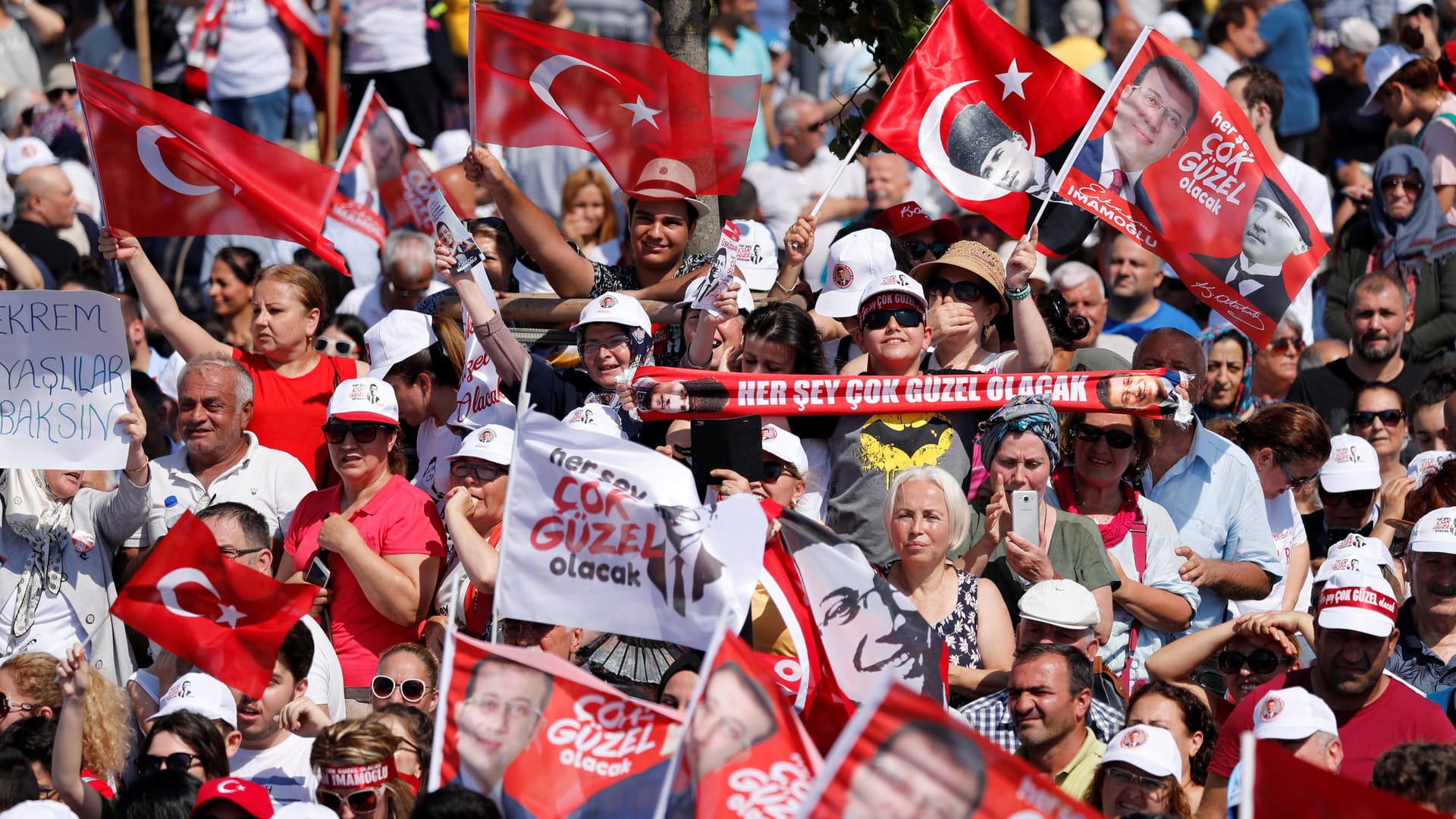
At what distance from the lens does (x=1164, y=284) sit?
11.3 m

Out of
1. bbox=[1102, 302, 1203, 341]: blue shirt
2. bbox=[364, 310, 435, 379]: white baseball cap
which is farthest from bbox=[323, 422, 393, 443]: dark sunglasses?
bbox=[1102, 302, 1203, 341]: blue shirt

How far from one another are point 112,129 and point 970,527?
4.15 m

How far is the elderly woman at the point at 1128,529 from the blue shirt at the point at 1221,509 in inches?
5.2

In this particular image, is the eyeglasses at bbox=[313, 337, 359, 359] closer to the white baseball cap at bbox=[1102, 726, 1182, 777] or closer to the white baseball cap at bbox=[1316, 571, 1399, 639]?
the white baseball cap at bbox=[1102, 726, 1182, 777]

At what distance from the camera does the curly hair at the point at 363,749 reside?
20.9ft

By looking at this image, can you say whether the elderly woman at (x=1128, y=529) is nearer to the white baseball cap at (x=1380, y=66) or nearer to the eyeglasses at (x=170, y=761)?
the eyeglasses at (x=170, y=761)

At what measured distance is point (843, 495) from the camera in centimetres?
791

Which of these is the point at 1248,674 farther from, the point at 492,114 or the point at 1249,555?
the point at 492,114

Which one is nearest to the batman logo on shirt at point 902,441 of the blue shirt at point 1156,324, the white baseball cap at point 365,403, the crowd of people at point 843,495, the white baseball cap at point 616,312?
the crowd of people at point 843,495

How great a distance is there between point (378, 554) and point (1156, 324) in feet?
14.9

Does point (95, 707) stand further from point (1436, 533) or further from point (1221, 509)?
point (1436, 533)

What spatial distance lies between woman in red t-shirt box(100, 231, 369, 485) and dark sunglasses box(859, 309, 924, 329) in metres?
2.33

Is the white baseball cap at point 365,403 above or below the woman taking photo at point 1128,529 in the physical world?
above

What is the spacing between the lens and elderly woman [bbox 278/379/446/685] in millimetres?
7773
